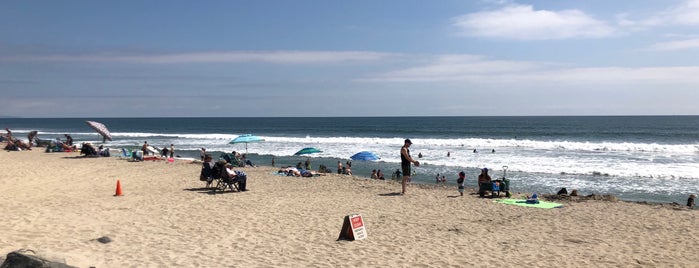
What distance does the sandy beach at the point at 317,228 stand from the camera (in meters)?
7.10

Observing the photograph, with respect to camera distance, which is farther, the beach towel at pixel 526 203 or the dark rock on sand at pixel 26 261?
the beach towel at pixel 526 203

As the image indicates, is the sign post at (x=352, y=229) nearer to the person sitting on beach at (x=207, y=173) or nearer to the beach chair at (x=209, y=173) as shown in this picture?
the beach chair at (x=209, y=173)

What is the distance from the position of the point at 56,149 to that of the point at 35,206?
20.7m

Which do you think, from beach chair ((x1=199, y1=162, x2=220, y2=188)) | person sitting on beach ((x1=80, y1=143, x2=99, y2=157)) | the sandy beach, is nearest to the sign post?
the sandy beach

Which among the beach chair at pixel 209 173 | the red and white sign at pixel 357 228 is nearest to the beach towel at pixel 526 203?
the red and white sign at pixel 357 228

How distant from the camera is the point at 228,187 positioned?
14156 mm

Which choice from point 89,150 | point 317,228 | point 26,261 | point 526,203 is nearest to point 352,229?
point 317,228

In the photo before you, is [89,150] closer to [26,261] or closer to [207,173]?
[207,173]

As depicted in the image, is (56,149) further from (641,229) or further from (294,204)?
(641,229)

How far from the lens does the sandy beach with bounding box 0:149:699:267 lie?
710 centimetres

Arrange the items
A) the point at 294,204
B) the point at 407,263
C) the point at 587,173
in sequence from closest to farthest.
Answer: the point at 407,263 < the point at 294,204 < the point at 587,173

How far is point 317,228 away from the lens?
29.8 ft

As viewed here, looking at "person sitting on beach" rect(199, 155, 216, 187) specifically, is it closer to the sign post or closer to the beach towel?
the sign post

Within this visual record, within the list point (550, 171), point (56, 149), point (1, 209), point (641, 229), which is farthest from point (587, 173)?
point (56, 149)
